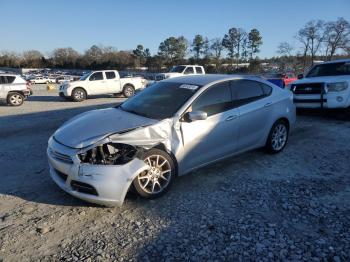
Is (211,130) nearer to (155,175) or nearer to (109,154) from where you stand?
(155,175)

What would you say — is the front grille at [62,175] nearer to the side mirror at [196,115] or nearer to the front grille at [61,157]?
the front grille at [61,157]

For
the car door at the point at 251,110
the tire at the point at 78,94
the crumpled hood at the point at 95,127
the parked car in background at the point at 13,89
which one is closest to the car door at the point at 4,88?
the parked car in background at the point at 13,89

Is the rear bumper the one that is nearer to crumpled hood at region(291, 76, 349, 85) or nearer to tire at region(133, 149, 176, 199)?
crumpled hood at region(291, 76, 349, 85)

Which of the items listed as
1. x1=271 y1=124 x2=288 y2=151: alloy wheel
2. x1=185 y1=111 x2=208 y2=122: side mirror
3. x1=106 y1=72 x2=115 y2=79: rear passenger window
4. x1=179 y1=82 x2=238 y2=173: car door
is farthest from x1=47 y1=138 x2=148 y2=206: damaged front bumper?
x1=106 y1=72 x2=115 y2=79: rear passenger window

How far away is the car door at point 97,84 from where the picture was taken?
60.5 ft

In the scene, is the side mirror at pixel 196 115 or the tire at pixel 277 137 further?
the tire at pixel 277 137

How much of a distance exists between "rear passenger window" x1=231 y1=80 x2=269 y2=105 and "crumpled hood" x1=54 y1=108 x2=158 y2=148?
1.64 m

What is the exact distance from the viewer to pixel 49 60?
4929 inches

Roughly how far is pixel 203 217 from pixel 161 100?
202cm

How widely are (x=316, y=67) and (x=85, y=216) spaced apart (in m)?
9.35

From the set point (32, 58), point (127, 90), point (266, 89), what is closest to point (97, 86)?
point (127, 90)

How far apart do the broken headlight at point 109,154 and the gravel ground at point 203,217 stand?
637mm

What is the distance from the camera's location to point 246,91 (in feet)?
18.4

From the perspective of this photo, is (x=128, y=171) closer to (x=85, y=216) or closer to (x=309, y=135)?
(x=85, y=216)
